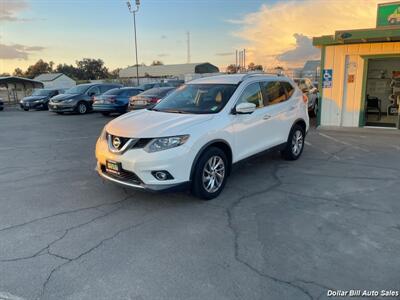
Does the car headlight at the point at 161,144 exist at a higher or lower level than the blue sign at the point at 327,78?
lower

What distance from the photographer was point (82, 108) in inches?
688

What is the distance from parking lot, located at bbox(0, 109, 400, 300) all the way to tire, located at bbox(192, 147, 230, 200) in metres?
0.17

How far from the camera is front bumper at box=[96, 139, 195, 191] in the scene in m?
4.04

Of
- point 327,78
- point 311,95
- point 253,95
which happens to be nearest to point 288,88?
point 253,95

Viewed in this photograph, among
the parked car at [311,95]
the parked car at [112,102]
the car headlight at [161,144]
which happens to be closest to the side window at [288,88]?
the car headlight at [161,144]

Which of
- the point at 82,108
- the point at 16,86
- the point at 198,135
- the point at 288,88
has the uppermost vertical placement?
the point at 16,86

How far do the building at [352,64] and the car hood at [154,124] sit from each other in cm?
745

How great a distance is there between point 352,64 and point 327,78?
859 millimetres

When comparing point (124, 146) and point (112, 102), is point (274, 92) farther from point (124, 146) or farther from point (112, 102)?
point (112, 102)

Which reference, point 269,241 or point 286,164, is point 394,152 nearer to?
point 286,164

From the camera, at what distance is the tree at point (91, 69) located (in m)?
99.2

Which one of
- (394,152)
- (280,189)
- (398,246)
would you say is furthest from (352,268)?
(394,152)

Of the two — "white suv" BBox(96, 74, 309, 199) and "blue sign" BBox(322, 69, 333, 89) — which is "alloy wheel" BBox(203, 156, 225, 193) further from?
"blue sign" BBox(322, 69, 333, 89)

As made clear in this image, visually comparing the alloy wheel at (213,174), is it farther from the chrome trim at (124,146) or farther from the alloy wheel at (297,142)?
the alloy wheel at (297,142)
